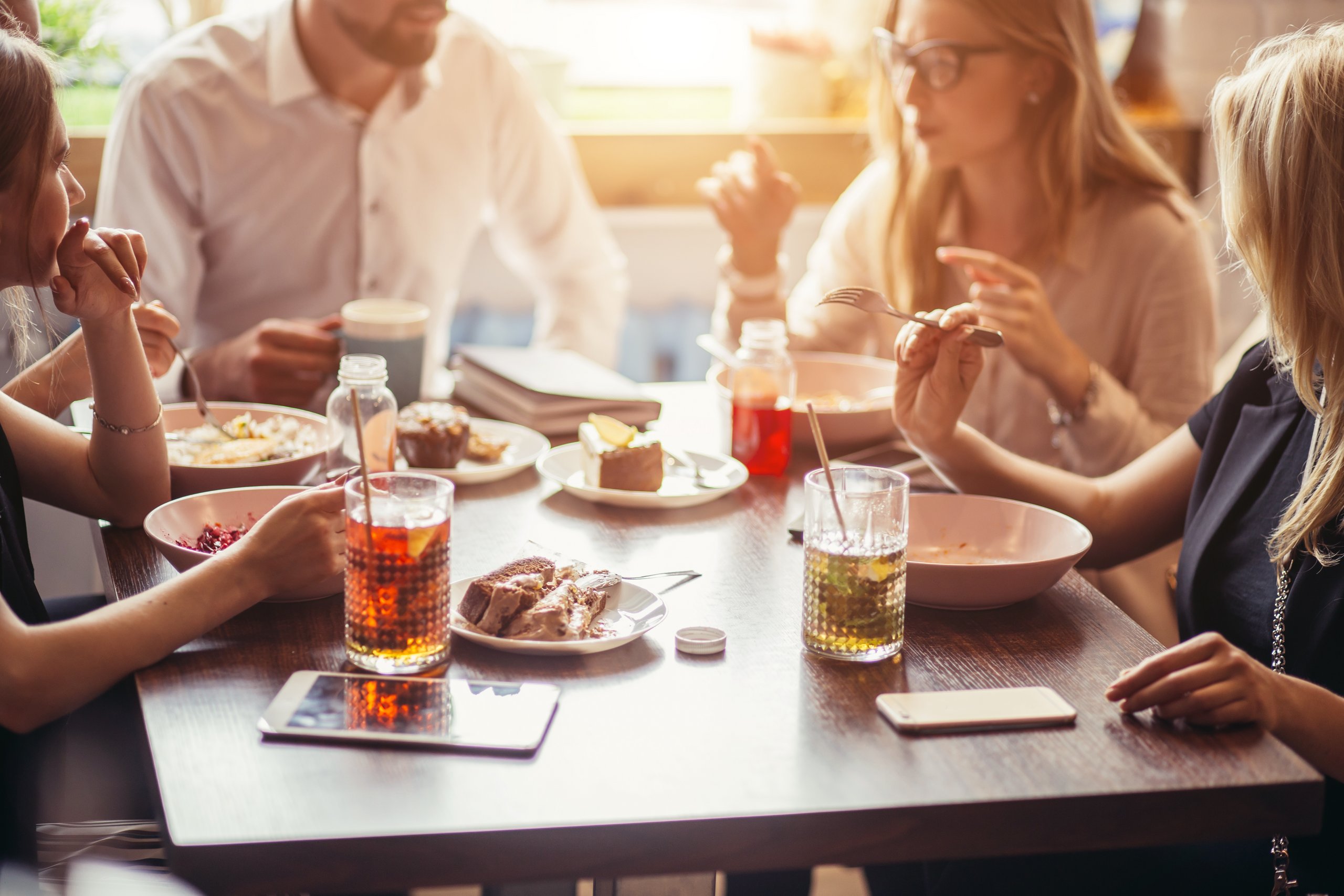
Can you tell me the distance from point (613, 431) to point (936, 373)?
0.39m

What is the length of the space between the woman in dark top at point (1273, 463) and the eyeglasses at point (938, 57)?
62 cm

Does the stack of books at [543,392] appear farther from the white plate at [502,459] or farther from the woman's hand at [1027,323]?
the woman's hand at [1027,323]

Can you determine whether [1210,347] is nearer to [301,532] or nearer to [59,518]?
[301,532]

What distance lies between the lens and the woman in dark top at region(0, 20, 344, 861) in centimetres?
100

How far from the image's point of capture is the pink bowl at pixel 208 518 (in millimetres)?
1190

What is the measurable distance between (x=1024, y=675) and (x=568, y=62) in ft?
8.54

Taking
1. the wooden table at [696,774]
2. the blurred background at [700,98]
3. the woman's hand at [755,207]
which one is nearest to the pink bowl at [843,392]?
the woman's hand at [755,207]

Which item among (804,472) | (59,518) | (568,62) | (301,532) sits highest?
(568,62)

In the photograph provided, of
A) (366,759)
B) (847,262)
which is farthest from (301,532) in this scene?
(847,262)

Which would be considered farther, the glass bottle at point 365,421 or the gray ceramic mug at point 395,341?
the gray ceramic mug at point 395,341

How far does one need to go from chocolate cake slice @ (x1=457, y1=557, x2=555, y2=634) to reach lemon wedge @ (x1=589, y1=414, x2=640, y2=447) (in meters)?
0.38

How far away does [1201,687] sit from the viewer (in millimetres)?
1011

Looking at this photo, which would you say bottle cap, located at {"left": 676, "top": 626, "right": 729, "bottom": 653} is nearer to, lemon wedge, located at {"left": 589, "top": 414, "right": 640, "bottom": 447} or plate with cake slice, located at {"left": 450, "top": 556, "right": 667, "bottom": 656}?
plate with cake slice, located at {"left": 450, "top": 556, "right": 667, "bottom": 656}

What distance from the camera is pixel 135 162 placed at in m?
2.36
